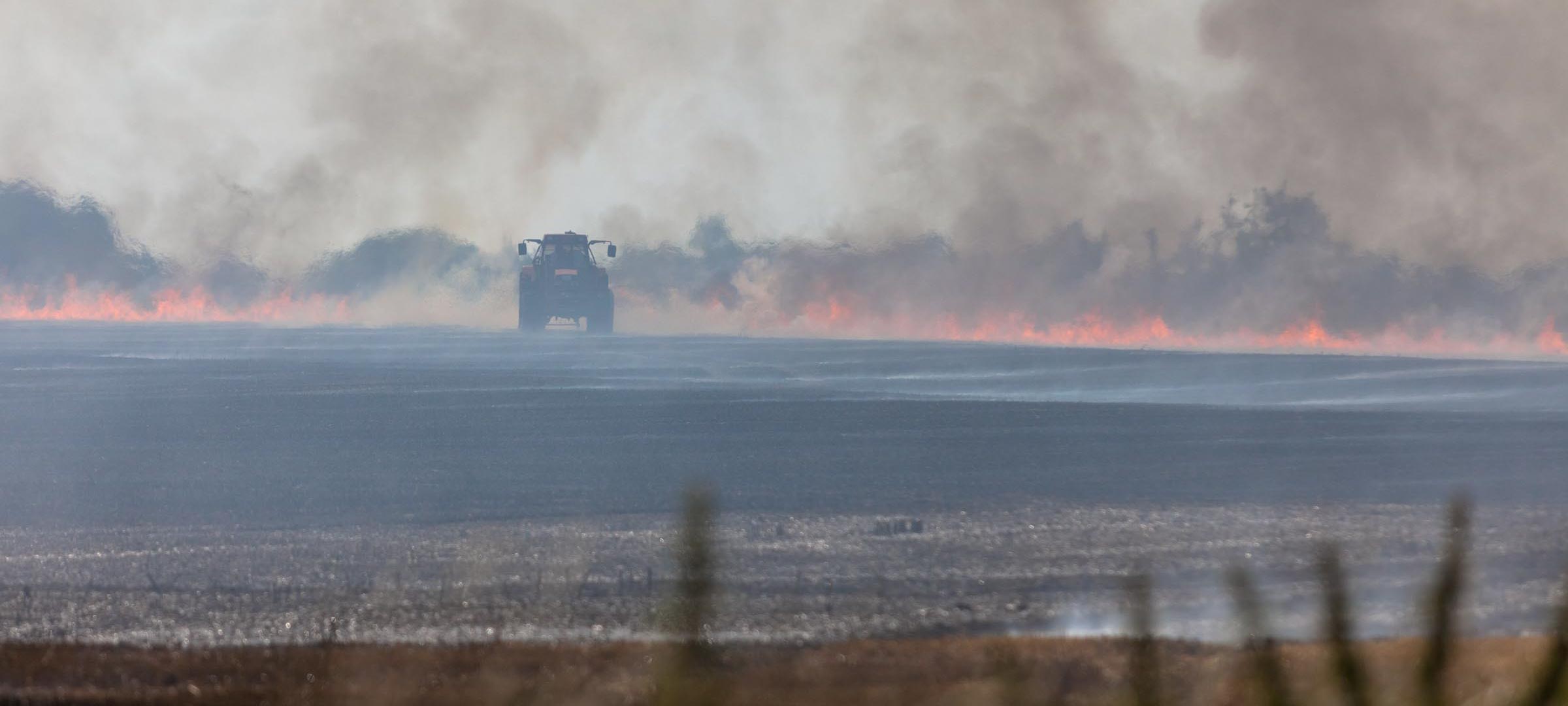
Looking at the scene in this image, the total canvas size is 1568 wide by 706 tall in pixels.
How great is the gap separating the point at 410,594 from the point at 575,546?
3194mm

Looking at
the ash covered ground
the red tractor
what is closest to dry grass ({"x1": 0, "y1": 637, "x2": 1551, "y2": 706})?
the ash covered ground

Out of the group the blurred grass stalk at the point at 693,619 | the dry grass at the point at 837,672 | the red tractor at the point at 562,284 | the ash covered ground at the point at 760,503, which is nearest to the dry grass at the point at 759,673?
the dry grass at the point at 837,672

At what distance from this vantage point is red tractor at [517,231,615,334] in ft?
290

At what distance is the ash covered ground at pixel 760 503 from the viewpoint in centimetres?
1445

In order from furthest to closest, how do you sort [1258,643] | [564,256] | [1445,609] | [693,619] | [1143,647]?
1. [564,256]
2. [693,619]
3. [1258,643]
4. [1445,609]
5. [1143,647]

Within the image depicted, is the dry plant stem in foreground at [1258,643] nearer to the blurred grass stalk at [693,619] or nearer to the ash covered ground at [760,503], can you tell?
the ash covered ground at [760,503]

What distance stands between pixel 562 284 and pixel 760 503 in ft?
228

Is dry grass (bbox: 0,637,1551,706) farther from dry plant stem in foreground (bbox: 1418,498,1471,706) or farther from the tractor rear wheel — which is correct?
the tractor rear wheel

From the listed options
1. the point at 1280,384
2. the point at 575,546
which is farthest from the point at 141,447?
the point at 1280,384

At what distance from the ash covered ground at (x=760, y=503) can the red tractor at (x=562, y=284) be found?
3924 cm

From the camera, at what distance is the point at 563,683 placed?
36.3ft

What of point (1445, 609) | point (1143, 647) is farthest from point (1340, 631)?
point (1445, 609)

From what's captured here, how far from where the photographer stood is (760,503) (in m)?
22.0

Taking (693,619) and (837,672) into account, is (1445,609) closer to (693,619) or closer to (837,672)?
(837,672)
